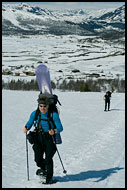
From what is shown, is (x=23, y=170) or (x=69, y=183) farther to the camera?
(x=23, y=170)

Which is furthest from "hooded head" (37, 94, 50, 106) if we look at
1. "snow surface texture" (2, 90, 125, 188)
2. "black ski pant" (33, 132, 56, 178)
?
"snow surface texture" (2, 90, 125, 188)

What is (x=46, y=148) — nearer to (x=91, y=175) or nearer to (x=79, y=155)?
(x=91, y=175)

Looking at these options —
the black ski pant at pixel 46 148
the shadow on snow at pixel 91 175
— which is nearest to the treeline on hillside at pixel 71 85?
the shadow on snow at pixel 91 175

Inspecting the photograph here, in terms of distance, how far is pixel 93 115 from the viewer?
16812 millimetres

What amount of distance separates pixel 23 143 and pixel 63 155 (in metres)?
2.11

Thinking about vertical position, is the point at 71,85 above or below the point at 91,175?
above

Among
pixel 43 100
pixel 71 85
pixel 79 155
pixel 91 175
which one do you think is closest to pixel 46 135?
pixel 43 100

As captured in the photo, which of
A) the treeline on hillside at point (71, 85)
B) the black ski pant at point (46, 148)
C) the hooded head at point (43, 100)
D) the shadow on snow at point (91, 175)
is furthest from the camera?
the treeline on hillside at point (71, 85)

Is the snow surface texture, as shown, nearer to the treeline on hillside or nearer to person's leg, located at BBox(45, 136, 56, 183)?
person's leg, located at BBox(45, 136, 56, 183)

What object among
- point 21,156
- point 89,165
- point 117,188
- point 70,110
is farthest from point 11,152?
point 70,110

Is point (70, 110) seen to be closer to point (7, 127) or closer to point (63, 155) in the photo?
point (7, 127)

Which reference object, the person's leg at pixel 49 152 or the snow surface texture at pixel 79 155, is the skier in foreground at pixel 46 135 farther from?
the snow surface texture at pixel 79 155

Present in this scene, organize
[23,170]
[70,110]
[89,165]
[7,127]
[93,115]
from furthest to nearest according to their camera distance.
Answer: [70,110]
[93,115]
[7,127]
[89,165]
[23,170]

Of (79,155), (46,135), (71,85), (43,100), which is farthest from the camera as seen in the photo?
(71,85)
